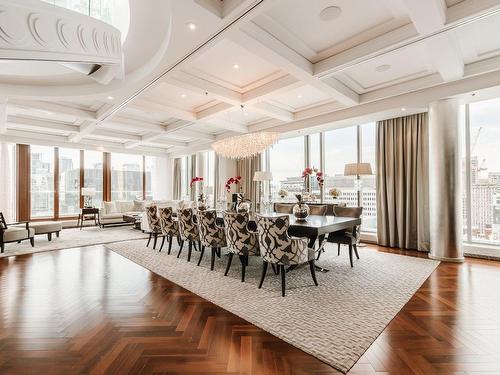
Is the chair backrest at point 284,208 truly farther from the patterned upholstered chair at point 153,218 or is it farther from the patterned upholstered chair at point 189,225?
the patterned upholstered chair at point 153,218

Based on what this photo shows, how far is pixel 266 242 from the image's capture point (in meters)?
2.94

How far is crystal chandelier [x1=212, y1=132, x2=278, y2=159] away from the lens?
474cm

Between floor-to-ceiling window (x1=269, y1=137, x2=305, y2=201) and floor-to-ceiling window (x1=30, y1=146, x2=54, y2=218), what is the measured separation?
7.51 m

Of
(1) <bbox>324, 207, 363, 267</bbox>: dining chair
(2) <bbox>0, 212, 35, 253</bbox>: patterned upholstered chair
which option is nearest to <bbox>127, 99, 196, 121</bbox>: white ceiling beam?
(2) <bbox>0, 212, 35, 253</bbox>: patterned upholstered chair

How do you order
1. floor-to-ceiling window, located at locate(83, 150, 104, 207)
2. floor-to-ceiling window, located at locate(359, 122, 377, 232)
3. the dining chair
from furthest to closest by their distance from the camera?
floor-to-ceiling window, located at locate(83, 150, 104, 207)
floor-to-ceiling window, located at locate(359, 122, 377, 232)
the dining chair

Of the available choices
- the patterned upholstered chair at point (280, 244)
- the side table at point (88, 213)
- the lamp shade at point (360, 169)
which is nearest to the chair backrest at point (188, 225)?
the patterned upholstered chair at point (280, 244)

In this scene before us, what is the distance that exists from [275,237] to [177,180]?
28.6ft

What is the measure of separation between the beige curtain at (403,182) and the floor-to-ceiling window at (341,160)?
0.68 meters

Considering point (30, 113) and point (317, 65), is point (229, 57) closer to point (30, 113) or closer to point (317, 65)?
point (317, 65)

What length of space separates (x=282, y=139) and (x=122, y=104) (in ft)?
13.9

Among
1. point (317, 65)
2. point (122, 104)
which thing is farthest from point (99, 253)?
point (317, 65)

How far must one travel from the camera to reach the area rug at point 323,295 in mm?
2033

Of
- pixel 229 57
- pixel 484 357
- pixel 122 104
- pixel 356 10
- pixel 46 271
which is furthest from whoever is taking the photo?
pixel 122 104

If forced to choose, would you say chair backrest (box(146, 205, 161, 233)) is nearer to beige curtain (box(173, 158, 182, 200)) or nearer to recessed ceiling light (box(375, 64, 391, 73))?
recessed ceiling light (box(375, 64, 391, 73))
